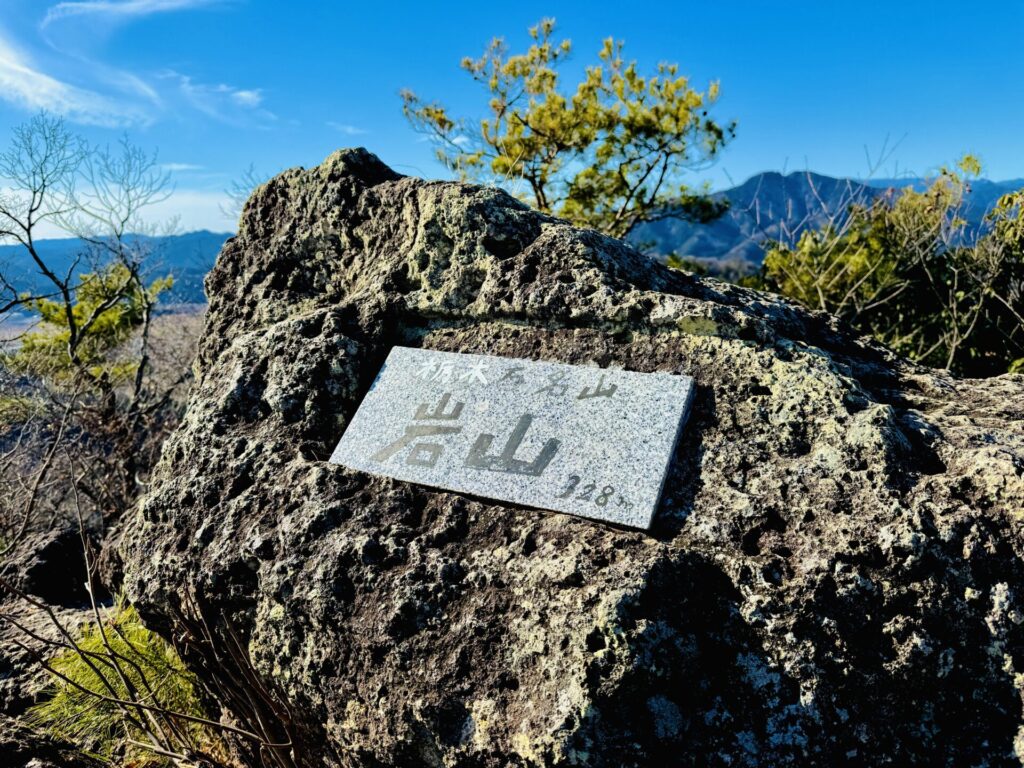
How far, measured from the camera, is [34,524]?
6.96 metres

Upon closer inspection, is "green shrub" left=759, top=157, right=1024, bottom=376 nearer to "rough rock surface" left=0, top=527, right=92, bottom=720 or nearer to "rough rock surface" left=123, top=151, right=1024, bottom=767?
"rough rock surface" left=123, top=151, right=1024, bottom=767

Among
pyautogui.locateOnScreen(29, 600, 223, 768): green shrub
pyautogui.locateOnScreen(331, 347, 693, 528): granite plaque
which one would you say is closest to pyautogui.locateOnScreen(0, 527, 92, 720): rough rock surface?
pyautogui.locateOnScreen(29, 600, 223, 768): green shrub

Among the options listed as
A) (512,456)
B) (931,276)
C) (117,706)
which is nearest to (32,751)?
(117,706)

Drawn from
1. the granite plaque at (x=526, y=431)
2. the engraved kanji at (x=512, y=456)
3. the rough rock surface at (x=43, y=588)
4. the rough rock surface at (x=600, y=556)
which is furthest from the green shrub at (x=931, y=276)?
the rough rock surface at (x=43, y=588)

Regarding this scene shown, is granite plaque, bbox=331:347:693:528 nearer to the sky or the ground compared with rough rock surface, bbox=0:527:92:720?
nearer to the sky

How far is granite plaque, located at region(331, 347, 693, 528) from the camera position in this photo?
2607 millimetres

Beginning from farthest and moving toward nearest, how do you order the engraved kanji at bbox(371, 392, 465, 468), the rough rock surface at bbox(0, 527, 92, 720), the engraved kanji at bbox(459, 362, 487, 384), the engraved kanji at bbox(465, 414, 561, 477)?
the rough rock surface at bbox(0, 527, 92, 720) < the engraved kanji at bbox(459, 362, 487, 384) < the engraved kanji at bbox(371, 392, 465, 468) < the engraved kanji at bbox(465, 414, 561, 477)

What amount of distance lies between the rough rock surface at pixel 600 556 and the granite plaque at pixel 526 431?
0.30 feet

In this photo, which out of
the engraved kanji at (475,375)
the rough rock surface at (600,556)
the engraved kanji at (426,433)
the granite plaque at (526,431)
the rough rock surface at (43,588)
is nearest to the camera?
the rough rock surface at (600,556)

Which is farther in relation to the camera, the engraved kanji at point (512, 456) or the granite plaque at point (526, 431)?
the engraved kanji at point (512, 456)

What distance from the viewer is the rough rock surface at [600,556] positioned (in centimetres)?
208

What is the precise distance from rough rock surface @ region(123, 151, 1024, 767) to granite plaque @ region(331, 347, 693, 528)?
0.30 feet

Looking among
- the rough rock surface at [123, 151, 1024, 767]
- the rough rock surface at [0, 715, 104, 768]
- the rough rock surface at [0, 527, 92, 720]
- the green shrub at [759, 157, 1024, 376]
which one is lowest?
the rough rock surface at [0, 715, 104, 768]

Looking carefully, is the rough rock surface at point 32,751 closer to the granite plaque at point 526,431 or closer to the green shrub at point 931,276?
the granite plaque at point 526,431
